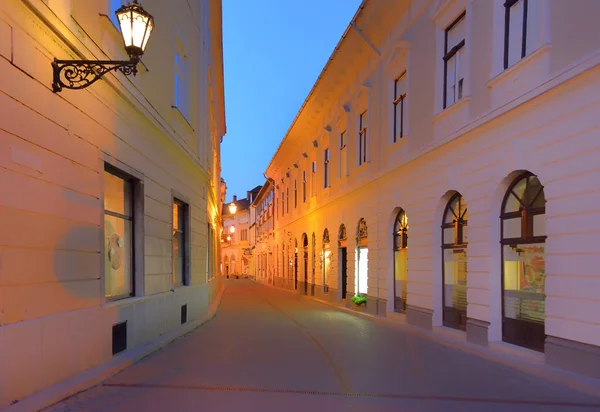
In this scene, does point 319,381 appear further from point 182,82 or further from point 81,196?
point 182,82

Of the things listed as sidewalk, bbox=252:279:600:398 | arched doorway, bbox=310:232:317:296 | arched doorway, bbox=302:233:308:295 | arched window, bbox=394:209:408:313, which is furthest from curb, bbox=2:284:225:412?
arched doorway, bbox=302:233:308:295

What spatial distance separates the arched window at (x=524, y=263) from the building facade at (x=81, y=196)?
6.42m

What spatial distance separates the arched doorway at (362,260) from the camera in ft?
55.3

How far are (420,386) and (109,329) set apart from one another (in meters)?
4.38

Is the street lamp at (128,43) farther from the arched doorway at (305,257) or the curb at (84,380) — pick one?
the arched doorway at (305,257)

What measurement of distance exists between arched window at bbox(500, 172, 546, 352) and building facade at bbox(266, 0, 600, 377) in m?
0.03

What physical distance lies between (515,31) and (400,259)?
719 cm

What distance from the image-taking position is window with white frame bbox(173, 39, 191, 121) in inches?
485

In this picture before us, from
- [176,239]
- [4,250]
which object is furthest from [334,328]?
[4,250]

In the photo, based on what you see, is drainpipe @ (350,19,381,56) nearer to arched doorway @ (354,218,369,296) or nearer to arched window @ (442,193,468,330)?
arched doorway @ (354,218,369,296)

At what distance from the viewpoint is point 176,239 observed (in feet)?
41.3

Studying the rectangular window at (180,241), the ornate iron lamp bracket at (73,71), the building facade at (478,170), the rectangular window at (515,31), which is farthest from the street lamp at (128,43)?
the rectangular window at (180,241)

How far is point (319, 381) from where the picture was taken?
687 cm

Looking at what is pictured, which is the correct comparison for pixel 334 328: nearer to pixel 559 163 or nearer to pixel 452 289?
pixel 452 289
